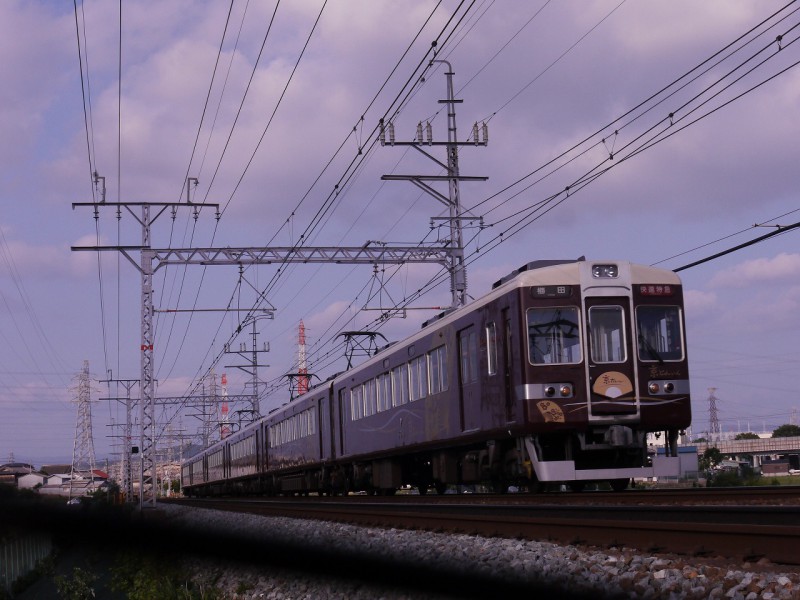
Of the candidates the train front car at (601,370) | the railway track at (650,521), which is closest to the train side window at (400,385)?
the railway track at (650,521)

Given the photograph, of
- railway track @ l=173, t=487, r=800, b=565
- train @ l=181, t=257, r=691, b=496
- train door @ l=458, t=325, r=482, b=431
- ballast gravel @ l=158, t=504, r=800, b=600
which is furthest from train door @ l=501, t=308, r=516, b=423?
ballast gravel @ l=158, t=504, r=800, b=600

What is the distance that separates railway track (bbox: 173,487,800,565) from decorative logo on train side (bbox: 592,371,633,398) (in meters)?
1.34

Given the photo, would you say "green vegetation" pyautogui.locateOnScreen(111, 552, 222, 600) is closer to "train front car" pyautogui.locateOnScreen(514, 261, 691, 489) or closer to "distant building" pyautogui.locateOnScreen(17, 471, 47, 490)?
"distant building" pyautogui.locateOnScreen(17, 471, 47, 490)

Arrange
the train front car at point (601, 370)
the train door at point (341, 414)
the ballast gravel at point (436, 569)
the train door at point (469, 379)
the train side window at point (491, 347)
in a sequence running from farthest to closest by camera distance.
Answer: the train door at point (341, 414) < the train door at point (469, 379) < the train side window at point (491, 347) < the train front car at point (601, 370) < the ballast gravel at point (436, 569)

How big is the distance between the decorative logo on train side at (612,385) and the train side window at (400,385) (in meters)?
5.41

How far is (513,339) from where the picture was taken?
13.6m

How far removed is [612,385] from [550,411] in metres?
0.97

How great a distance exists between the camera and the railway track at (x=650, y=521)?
6449 mm

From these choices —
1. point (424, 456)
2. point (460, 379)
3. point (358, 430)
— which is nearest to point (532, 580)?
point (460, 379)

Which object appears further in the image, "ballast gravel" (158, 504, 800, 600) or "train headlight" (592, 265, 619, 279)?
"train headlight" (592, 265, 619, 279)

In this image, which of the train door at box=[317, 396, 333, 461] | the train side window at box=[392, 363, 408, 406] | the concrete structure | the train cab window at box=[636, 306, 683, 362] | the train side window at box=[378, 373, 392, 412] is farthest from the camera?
the concrete structure

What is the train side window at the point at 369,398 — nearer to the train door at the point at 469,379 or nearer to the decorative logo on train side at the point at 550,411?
the train door at the point at 469,379

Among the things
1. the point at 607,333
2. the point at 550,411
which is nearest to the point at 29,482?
Answer: the point at 550,411

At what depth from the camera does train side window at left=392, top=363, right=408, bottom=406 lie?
60.3 feet
